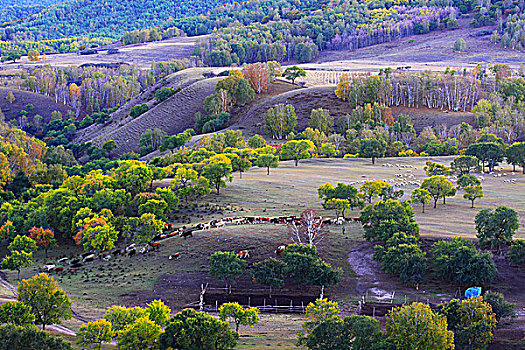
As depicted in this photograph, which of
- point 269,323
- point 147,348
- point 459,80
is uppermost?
point 459,80

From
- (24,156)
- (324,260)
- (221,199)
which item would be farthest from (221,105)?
(324,260)

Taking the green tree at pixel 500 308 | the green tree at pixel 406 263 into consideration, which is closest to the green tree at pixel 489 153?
the green tree at pixel 406 263

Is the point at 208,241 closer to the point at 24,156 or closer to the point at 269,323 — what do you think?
the point at 269,323

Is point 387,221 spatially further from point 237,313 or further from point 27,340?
point 27,340

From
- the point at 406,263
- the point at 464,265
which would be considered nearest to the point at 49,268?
the point at 406,263

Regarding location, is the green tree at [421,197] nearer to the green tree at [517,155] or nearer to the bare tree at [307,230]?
the bare tree at [307,230]

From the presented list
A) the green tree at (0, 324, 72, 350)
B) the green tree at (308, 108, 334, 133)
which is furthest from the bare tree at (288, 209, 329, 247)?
the green tree at (308, 108, 334, 133)
